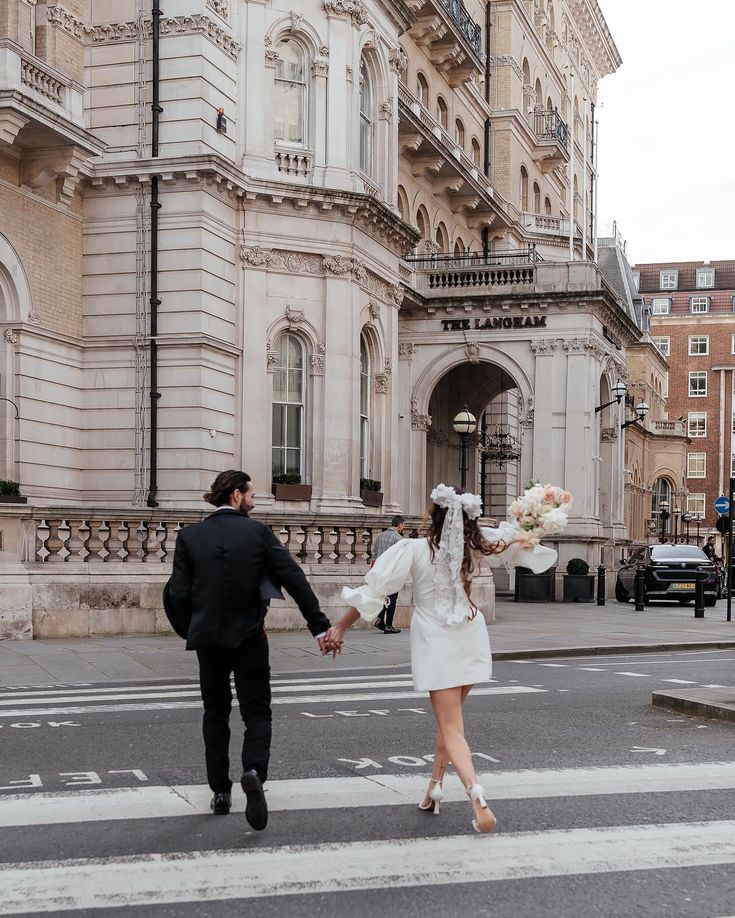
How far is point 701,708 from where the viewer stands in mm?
10852

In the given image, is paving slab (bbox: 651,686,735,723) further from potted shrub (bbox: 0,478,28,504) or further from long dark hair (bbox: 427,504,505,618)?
potted shrub (bbox: 0,478,28,504)

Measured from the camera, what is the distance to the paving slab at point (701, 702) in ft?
34.9

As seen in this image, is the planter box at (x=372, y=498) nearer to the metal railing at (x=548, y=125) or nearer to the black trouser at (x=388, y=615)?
the black trouser at (x=388, y=615)

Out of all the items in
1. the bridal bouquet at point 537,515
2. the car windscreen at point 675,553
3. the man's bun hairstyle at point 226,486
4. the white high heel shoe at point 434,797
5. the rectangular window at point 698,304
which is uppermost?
the rectangular window at point 698,304

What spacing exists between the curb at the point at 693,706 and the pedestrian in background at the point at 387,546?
895 cm

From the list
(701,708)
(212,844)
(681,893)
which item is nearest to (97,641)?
(701,708)

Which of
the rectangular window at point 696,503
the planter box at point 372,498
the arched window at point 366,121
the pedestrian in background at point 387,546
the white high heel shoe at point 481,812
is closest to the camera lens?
the white high heel shoe at point 481,812

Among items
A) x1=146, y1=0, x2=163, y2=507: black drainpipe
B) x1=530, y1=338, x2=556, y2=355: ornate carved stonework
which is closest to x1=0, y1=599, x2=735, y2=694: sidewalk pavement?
x1=146, y1=0, x2=163, y2=507: black drainpipe

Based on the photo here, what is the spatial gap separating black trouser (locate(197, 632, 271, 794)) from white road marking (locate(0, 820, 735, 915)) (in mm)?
763

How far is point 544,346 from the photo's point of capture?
3544cm

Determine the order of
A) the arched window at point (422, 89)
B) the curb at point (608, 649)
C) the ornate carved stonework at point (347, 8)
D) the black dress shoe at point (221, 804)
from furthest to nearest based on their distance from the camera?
the arched window at point (422, 89) < the ornate carved stonework at point (347, 8) < the curb at point (608, 649) < the black dress shoe at point (221, 804)

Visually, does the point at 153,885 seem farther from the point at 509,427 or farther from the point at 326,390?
the point at 509,427

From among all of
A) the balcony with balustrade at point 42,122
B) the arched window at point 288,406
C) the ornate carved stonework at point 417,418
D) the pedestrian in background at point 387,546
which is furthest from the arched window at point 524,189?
the pedestrian in background at point 387,546

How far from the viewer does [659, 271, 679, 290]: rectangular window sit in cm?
12081
